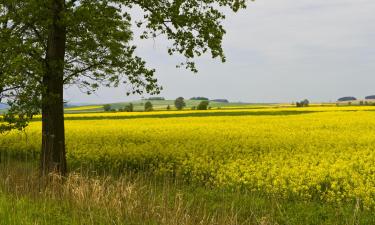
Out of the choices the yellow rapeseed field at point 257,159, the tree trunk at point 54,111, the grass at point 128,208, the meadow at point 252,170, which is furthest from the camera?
the tree trunk at point 54,111

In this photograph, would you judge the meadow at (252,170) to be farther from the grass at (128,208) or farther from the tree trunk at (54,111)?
the tree trunk at (54,111)

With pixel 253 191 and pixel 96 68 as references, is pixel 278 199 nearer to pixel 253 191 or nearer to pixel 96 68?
pixel 253 191

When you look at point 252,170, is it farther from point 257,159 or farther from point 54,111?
point 54,111

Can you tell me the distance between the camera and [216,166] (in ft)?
49.8

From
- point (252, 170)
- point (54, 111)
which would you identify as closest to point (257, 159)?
point (252, 170)

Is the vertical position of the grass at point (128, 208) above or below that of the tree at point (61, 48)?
below

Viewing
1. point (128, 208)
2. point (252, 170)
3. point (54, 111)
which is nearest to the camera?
point (128, 208)

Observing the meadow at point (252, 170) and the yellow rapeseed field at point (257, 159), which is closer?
the meadow at point (252, 170)

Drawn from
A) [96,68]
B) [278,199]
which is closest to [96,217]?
[278,199]

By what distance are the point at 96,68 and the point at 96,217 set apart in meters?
9.95

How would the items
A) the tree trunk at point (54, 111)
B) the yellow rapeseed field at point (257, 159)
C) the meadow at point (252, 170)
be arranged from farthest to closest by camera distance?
the tree trunk at point (54, 111)
the yellow rapeseed field at point (257, 159)
the meadow at point (252, 170)

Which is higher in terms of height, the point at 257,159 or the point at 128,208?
the point at 128,208

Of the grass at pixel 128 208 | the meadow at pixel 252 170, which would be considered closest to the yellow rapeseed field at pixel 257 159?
the meadow at pixel 252 170

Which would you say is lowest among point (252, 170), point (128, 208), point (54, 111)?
point (252, 170)
